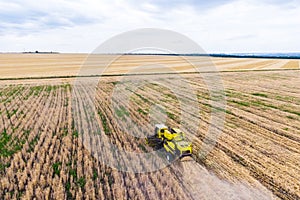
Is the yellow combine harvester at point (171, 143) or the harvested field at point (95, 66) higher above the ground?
the harvested field at point (95, 66)

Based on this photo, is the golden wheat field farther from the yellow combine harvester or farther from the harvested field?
the harvested field

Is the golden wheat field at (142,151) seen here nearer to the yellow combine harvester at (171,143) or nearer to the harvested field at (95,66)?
the yellow combine harvester at (171,143)

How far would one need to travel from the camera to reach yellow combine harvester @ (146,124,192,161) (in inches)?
448

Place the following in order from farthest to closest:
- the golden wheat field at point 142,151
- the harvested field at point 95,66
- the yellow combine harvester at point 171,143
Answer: the harvested field at point 95,66 < the yellow combine harvester at point 171,143 < the golden wheat field at point 142,151

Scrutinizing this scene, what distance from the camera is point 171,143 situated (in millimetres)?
12062

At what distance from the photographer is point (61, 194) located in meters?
9.23

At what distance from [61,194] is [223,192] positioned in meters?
5.84

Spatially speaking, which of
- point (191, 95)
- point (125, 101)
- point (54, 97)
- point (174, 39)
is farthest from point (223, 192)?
point (54, 97)

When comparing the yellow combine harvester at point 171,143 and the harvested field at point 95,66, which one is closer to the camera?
the yellow combine harvester at point 171,143

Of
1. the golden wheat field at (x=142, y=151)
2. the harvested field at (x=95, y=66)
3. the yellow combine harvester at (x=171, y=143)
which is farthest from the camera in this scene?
the harvested field at (x=95, y=66)

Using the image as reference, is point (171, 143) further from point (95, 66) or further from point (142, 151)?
point (95, 66)

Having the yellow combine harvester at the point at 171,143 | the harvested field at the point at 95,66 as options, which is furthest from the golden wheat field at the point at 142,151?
the harvested field at the point at 95,66

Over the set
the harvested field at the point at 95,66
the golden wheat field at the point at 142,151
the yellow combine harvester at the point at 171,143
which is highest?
the harvested field at the point at 95,66

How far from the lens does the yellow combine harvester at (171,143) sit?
1138 cm
